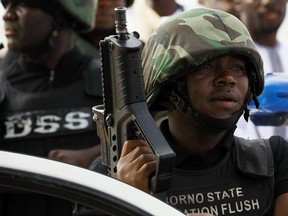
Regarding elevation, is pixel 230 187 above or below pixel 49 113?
above

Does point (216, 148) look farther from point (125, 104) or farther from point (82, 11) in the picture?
point (82, 11)

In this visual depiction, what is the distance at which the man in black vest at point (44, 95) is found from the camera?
20.7 ft

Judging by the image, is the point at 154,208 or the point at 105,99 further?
the point at 105,99

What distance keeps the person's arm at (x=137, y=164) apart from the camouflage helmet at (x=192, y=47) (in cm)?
37

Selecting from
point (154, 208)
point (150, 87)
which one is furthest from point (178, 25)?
point (154, 208)

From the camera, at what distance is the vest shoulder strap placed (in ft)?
14.4

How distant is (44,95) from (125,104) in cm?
240

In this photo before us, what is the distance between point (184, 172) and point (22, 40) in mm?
2634

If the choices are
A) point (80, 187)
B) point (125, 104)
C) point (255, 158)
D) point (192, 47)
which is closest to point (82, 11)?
point (192, 47)

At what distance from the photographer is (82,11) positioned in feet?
23.1

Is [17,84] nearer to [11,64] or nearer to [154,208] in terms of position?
[11,64]

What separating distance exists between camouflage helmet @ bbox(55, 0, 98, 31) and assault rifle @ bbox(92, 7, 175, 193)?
2688 millimetres

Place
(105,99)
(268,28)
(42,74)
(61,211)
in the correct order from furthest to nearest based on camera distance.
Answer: (268,28), (42,74), (61,211), (105,99)

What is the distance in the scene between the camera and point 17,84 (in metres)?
6.59
